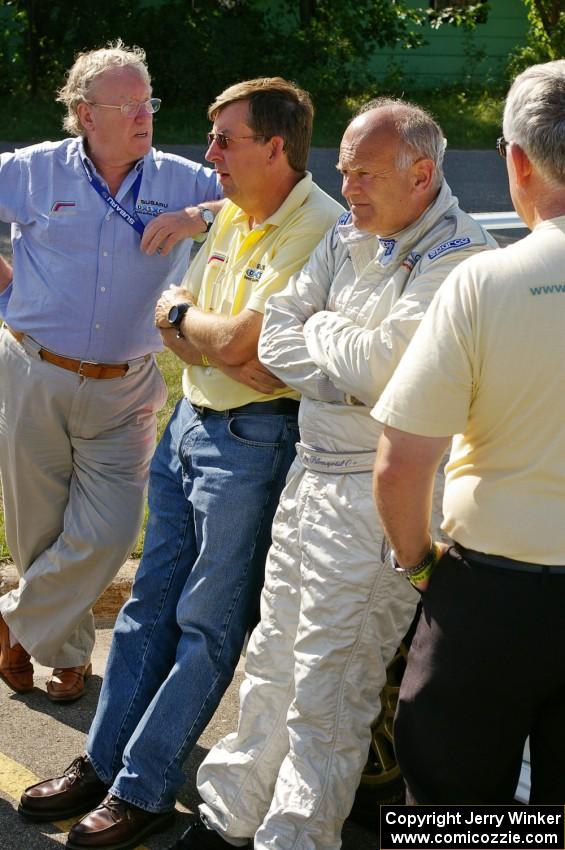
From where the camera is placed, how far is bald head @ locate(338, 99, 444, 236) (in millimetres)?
3154

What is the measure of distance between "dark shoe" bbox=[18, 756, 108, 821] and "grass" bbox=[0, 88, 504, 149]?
1437cm

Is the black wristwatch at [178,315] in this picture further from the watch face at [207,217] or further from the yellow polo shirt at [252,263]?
the watch face at [207,217]

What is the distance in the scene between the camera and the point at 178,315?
3771mm

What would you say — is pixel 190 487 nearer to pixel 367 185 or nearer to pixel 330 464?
pixel 330 464

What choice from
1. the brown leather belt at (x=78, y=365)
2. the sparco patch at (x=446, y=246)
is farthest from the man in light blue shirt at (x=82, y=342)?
the sparco patch at (x=446, y=246)

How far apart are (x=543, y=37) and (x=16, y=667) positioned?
68.3ft

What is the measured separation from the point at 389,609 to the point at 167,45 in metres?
18.3

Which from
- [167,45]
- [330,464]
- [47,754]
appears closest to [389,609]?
[330,464]

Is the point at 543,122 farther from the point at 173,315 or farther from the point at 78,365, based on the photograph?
the point at 78,365

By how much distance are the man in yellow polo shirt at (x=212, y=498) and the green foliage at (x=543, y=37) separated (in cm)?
1991

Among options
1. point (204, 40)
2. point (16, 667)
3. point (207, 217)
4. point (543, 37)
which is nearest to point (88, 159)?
point (207, 217)

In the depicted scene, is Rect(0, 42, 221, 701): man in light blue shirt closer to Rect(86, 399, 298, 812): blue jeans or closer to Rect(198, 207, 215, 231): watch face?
Rect(198, 207, 215, 231): watch face

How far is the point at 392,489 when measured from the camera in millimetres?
2674

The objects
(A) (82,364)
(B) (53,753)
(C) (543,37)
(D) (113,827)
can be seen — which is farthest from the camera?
(C) (543,37)
